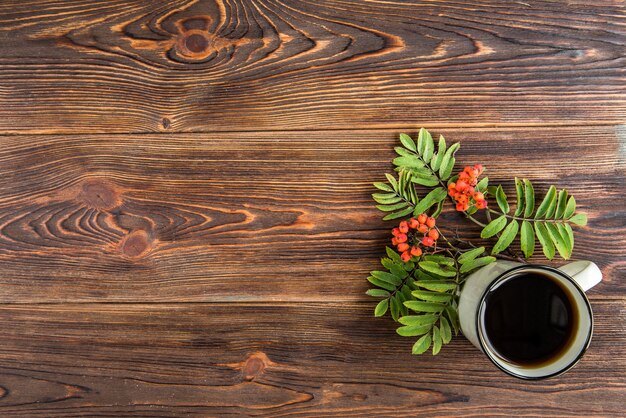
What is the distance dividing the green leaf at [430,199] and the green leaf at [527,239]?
0.12 metres

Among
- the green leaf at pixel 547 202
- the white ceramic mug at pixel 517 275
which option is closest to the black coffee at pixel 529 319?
the white ceramic mug at pixel 517 275

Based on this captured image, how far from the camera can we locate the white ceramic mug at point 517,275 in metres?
0.64

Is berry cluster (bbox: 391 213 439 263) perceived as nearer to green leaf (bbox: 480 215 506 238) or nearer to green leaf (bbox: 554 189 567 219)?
green leaf (bbox: 480 215 506 238)

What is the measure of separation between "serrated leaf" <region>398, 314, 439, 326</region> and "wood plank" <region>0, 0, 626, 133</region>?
0.95ft

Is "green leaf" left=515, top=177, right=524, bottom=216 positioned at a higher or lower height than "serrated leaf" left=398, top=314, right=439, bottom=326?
higher

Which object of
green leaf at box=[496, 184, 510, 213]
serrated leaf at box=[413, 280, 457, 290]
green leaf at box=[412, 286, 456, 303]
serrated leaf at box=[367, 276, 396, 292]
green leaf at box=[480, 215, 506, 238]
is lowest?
green leaf at box=[412, 286, 456, 303]

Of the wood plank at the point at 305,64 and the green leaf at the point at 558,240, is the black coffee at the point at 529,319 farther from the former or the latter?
the wood plank at the point at 305,64

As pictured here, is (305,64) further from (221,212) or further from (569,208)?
(569,208)

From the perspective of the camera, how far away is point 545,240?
74 centimetres

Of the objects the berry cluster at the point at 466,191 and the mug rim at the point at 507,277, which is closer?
the mug rim at the point at 507,277

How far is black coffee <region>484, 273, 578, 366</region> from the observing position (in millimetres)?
678

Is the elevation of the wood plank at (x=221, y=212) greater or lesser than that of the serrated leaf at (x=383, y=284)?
greater

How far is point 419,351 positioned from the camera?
2.48 ft

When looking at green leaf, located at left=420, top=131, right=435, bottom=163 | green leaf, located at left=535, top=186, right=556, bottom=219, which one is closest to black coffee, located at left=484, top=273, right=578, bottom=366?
green leaf, located at left=535, top=186, right=556, bottom=219
